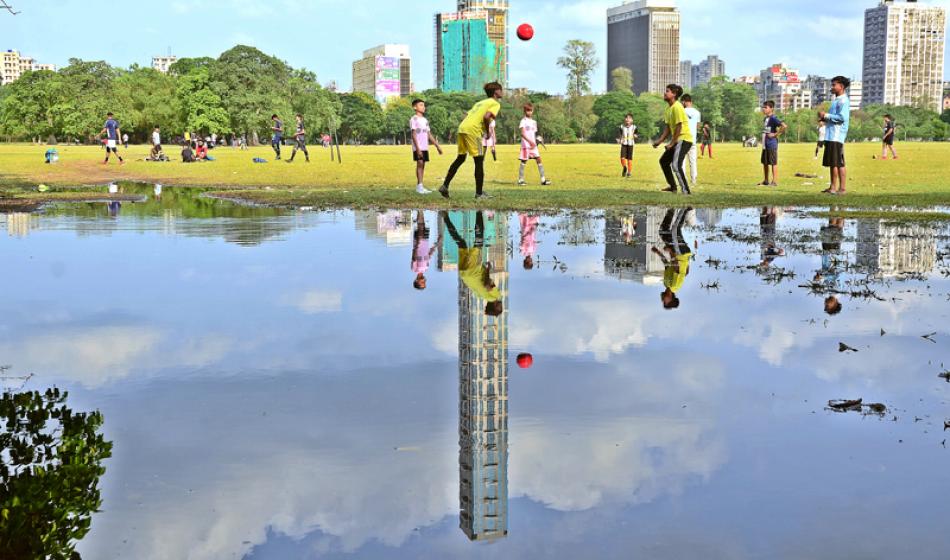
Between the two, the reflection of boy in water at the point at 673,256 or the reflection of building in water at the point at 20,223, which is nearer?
the reflection of boy in water at the point at 673,256

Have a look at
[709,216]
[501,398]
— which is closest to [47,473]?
[501,398]

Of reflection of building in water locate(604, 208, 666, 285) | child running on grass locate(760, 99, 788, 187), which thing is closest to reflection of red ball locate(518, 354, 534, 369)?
reflection of building in water locate(604, 208, 666, 285)

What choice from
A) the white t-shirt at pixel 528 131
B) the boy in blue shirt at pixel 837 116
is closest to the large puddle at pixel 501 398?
the boy in blue shirt at pixel 837 116

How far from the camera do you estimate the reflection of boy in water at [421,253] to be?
32.0 ft

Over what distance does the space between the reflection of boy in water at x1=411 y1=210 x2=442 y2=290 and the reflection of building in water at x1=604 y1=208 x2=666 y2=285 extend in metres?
1.78

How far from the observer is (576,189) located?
2344 cm

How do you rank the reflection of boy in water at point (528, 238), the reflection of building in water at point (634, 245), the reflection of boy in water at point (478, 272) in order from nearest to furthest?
the reflection of boy in water at point (478, 272), the reflection of building in water at point (634, 245), the reflection of boy in water at point (528, 238)

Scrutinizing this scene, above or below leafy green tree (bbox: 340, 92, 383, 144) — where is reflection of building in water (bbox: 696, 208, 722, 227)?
below

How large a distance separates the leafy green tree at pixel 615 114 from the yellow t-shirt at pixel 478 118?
126m

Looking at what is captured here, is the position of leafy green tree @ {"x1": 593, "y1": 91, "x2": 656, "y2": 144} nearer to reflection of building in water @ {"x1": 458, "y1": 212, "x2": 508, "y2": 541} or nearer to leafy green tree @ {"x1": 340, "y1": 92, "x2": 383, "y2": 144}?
leafy green tree @ {"x1": 340, "y1": 92, "x2": 383, "y2": 144}

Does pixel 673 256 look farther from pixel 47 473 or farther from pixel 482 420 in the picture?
pixel 47 473

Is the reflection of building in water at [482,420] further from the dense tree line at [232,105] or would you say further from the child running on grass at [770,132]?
the dense tree line at [232,105]

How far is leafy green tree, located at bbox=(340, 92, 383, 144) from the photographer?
143 meters

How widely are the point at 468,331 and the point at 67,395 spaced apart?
2637 millimetres
